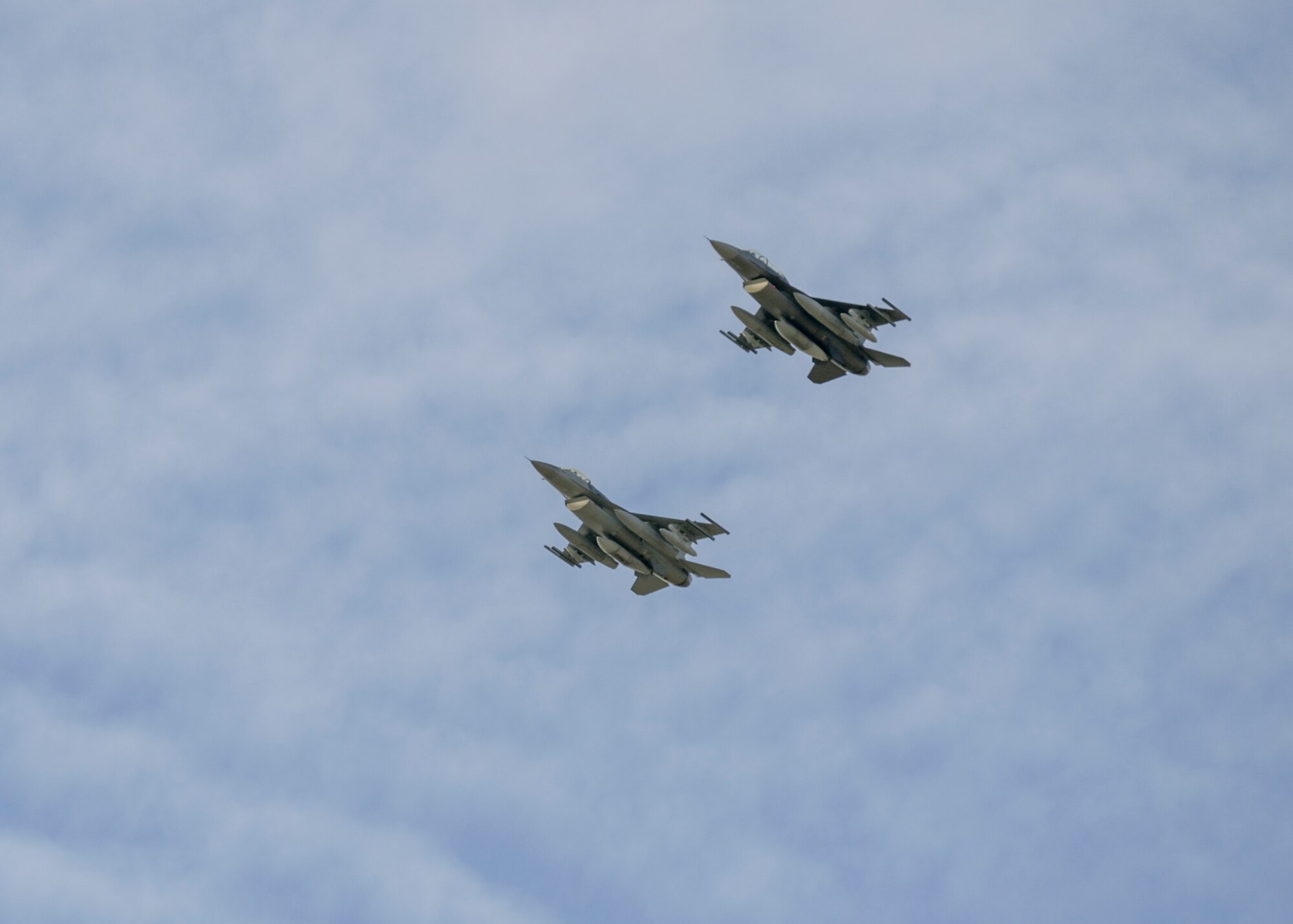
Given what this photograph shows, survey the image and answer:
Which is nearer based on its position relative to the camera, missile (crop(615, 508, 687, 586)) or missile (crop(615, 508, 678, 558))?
missile (crop(615, 508, 678, 558))

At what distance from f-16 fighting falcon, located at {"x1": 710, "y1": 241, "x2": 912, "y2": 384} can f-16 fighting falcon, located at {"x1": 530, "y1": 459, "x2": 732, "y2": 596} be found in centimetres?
1281

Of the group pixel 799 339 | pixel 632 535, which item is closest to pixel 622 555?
pixel 632 535

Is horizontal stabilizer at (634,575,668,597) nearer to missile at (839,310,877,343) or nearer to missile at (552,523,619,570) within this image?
Result: missile at (552,523,619,570)

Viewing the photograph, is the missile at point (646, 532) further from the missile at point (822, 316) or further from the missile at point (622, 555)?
the missile at point (822, 316)

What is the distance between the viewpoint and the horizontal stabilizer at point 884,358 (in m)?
91.9

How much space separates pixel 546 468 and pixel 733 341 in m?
16.6

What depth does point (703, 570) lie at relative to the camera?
87000 mm

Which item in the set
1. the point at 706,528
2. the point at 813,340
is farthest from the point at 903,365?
the point at 706,528

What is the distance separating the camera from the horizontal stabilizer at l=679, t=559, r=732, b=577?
8688 centimetres

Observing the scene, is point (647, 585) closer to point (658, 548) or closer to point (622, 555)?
point (622, 555)

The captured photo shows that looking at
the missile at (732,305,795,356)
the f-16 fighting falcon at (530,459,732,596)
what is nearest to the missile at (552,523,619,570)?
the f-16 fighting falcon at (530,459,732,596)

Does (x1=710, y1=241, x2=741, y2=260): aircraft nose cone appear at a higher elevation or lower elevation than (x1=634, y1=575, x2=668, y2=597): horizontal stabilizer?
higher

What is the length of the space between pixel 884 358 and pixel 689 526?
15.7 m

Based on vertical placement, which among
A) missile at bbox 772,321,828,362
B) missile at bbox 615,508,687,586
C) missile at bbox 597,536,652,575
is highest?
missile at bbox 772,321,828,362
